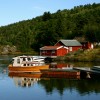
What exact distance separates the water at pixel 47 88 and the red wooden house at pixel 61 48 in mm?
43827

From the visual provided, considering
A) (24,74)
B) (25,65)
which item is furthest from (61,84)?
(25,65)

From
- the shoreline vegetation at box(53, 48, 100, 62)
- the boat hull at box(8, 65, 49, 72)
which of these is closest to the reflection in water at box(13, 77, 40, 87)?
the boat hull at box(8, 65, 49, 72)

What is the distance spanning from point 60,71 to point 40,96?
52.9 ft

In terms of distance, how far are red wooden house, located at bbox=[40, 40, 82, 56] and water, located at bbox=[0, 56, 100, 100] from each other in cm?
4383

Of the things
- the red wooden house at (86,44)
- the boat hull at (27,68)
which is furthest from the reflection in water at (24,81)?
the red wooden house at (86,44)

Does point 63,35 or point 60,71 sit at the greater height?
point 63,35

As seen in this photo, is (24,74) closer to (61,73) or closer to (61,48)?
(61,73)

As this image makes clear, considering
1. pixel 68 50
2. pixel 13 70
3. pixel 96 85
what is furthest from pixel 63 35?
pixel 96 85

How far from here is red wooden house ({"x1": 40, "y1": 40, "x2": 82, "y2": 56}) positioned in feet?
328

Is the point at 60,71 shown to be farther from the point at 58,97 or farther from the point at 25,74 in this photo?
the point at 58,97

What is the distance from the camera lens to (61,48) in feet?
331

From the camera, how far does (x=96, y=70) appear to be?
5569 cm

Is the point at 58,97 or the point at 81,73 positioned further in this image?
the point at 81,73

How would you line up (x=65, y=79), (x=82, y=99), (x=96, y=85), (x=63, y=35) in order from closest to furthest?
(x=82, y=99) → (x=96, y=85) → (x=65, y=79) → (x=63, y=35)
